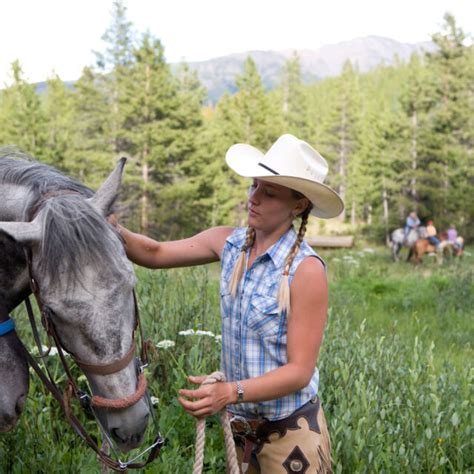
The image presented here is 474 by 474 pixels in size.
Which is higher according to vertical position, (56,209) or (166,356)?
(56,209)

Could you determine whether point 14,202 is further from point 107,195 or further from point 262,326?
point 262,326

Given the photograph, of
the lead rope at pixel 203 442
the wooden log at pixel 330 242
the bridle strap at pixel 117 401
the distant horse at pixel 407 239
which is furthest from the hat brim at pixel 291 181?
the wooden log at pixel 330 242

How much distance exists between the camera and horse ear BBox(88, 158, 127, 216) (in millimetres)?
2300

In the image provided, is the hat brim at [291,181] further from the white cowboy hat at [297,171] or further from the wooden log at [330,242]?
the wooden log at [330,242]

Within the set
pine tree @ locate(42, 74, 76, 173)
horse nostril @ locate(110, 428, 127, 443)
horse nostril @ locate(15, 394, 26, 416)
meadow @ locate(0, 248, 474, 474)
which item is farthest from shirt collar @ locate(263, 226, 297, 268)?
pine tree @ locate(42, 74, 76, 173)

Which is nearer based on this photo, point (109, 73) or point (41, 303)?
point (41, 303)

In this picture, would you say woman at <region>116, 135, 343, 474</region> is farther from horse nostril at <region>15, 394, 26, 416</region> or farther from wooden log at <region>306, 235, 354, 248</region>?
wooden log at <region>306, 235, 354, 248</region>

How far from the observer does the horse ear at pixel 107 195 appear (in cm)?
230

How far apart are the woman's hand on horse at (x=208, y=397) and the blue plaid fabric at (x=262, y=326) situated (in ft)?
1.06

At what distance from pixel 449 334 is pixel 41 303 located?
24.6 feet

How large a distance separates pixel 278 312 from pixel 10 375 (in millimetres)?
1117

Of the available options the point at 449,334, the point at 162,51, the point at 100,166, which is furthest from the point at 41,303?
the point at 162,51

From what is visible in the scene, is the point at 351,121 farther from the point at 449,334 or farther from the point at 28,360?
the point at 28,360

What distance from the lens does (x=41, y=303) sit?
6.95 feet
